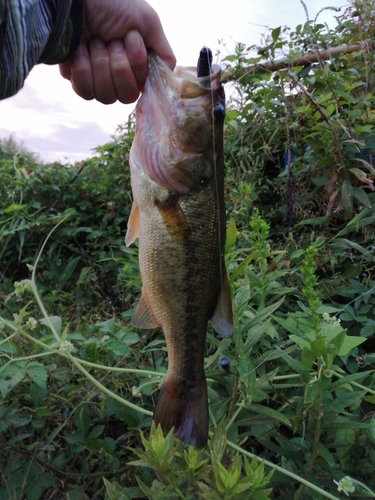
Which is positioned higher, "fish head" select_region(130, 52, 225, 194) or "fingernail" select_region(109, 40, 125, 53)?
"fingernail" select_region(109, 40, 125, 53)

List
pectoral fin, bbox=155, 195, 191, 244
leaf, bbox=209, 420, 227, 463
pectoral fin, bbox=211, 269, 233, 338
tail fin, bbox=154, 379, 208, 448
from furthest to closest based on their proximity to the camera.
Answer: pectoral fin, bbox=155, 195, 191, 244 < pectoral fin, bbox=211, 269, 233, 338 < tail fin, bbox=154, 379, 208, 448 < leaf, bbox=209, 420, 227, 463

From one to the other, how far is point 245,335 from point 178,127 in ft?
2.29

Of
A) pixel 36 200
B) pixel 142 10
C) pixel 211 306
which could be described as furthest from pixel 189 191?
pixel 36 200

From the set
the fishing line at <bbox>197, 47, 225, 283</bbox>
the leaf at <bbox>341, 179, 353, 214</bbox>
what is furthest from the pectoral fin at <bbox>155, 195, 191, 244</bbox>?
the leaf at <bbox>341, 179, 353, 214</bbox>

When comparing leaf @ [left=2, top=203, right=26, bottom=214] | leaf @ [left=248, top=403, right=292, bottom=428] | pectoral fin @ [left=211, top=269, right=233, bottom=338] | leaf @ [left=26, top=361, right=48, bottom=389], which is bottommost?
leaf @ [left=248, top=403, right=292, bottom=428]

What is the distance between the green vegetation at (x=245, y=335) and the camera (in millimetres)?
1146

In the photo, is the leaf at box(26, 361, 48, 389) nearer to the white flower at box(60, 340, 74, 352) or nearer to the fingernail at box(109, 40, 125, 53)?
the white flower at box(60, 340, 74, 352)

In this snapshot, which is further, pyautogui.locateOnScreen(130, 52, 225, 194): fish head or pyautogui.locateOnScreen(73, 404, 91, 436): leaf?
pyautogui.locateOnScreen(73, 404, 91, 436): leaf

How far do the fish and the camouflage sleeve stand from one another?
0.27 meters

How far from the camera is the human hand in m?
1.39

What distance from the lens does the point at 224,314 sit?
127 cm

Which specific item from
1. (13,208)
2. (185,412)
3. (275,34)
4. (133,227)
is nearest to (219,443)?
(185,412)

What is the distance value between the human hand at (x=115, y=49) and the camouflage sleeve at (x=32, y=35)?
6 cm

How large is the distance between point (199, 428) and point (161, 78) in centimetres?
105
